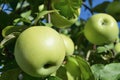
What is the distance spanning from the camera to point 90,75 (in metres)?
1.52

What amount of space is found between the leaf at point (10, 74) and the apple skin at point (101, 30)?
1.81 feet

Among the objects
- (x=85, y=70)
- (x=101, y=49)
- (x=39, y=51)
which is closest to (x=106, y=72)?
(x=85, y=70)

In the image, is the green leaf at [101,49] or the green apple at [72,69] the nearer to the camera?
the green apple at [72,69]

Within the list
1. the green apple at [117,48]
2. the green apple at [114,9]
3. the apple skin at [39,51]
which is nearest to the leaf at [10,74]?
the apple skin at [39,51]

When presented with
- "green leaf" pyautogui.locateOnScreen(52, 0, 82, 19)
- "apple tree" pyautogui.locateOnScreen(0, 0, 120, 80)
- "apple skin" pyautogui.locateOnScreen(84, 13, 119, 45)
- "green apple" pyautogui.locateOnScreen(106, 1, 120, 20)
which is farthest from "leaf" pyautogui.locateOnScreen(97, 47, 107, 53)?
"green leaf" pyautogui.locateOnScreen(52, 0, 82, 19)

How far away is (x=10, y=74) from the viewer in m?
1.54

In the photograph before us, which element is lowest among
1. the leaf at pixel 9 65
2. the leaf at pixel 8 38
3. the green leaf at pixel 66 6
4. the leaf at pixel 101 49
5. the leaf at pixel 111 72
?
the leaf at pixel 101 49

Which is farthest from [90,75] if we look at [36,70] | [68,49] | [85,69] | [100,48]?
[100,48]

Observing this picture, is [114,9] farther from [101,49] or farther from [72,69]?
[72,69]

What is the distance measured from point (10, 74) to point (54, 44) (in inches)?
12.3

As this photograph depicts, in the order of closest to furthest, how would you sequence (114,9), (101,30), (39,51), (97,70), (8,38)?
(39,51), (8,38), (97,70), (101,30), (114,9)

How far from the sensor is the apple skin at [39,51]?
1.28 m

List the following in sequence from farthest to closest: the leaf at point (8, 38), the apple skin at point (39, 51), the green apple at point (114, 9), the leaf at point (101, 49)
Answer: the green apple at point (114, 9) → the leaf at point (101, 49) → the leaf at point (8, 38) → the apple skin at point (39, 51)

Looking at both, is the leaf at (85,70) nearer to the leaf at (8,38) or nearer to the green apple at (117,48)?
the leaf at (8,38)
